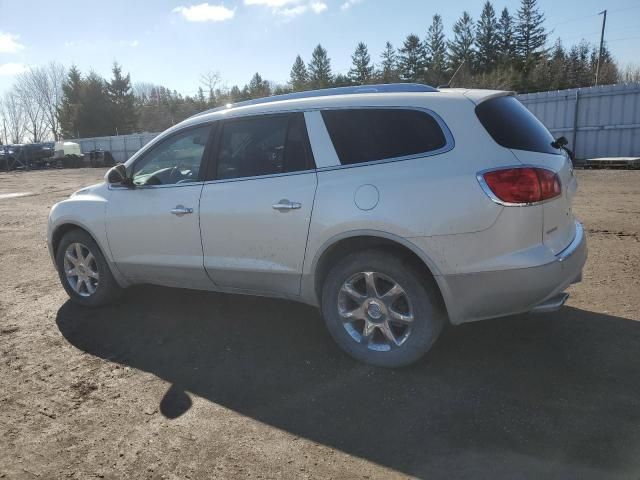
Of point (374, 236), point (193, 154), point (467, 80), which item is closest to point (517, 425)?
point (374, 236)

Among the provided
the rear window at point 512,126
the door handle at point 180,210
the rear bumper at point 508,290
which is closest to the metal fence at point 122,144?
the door handle at point 180,210

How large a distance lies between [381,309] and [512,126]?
1.47 m

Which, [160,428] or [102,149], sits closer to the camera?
[160,428]

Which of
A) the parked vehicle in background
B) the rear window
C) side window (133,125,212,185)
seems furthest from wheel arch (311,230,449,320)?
the parked vehicle in background

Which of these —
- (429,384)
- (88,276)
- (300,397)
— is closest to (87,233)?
(88,276)

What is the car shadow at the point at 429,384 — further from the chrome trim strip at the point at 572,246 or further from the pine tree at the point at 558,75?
the pine tree at the point at 558,75

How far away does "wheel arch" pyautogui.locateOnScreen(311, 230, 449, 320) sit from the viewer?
3.24m

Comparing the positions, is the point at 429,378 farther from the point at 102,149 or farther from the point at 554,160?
the point at 102,149

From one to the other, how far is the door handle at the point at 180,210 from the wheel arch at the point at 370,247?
1203 millimetres

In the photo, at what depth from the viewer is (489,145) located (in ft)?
10.3

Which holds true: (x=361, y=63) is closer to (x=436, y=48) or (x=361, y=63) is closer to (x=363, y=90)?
(x=436, y=48)

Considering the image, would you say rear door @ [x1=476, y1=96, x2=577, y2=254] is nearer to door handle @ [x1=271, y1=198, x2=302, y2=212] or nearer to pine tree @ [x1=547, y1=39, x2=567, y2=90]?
door handle @ [x1=271, y1=198, x2=302, y2=212]

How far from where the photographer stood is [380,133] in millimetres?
3463

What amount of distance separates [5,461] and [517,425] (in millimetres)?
2761
